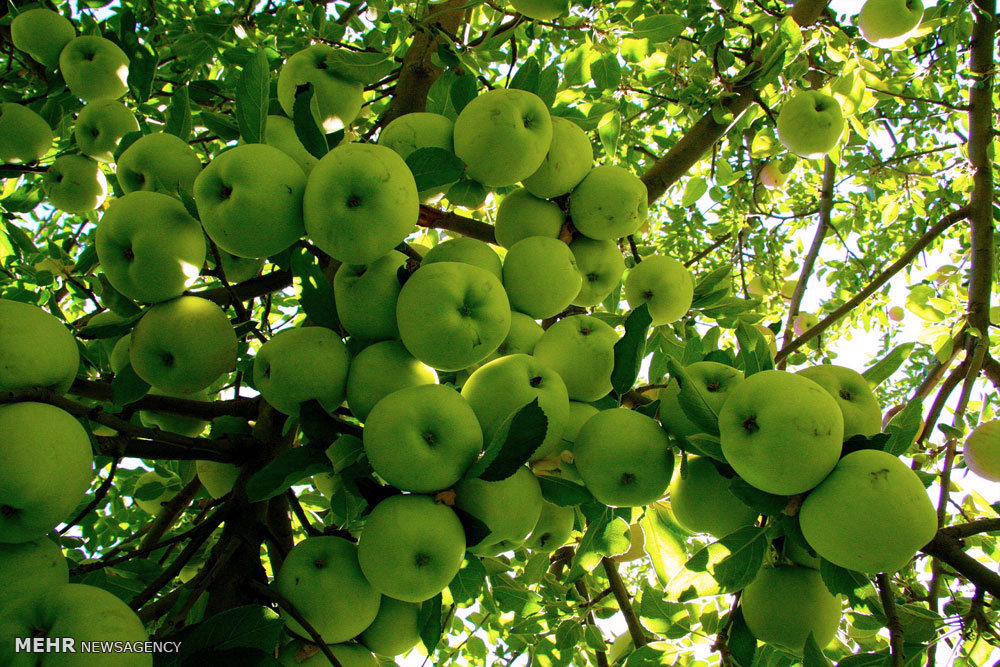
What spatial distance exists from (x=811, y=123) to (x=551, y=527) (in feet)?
6.68

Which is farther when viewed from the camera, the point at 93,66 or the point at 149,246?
the point at 93,66

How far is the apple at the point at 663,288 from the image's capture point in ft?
6.66

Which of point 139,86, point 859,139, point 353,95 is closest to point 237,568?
point 353,95

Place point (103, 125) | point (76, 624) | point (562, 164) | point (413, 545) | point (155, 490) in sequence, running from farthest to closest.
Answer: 1. point (103, 125)
2. point (155, 490)
3. point (562, 164)
4. point (413, 545)
5. point (76, 624)

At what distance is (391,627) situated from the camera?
1.38 metres

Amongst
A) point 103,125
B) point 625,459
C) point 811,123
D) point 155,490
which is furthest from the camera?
point 811,123

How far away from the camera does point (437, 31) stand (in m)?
2.01

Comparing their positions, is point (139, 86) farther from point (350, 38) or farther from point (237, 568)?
point (237, 568)

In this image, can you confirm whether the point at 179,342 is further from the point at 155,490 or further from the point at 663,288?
the point at 663,288

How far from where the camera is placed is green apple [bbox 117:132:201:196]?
1671 millimetres

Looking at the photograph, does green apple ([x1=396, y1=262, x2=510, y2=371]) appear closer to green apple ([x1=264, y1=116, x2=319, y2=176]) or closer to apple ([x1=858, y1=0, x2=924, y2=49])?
green apple ([x1=264, y1=116, x2=319, y2=176])

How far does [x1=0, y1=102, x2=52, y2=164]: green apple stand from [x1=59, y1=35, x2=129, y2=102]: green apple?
215mm

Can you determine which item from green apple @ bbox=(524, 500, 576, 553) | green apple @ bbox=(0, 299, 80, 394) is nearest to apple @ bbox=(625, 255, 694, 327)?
green apple @ bbox=(524, 500, 576, 553)

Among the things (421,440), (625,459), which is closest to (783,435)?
(625,459)
